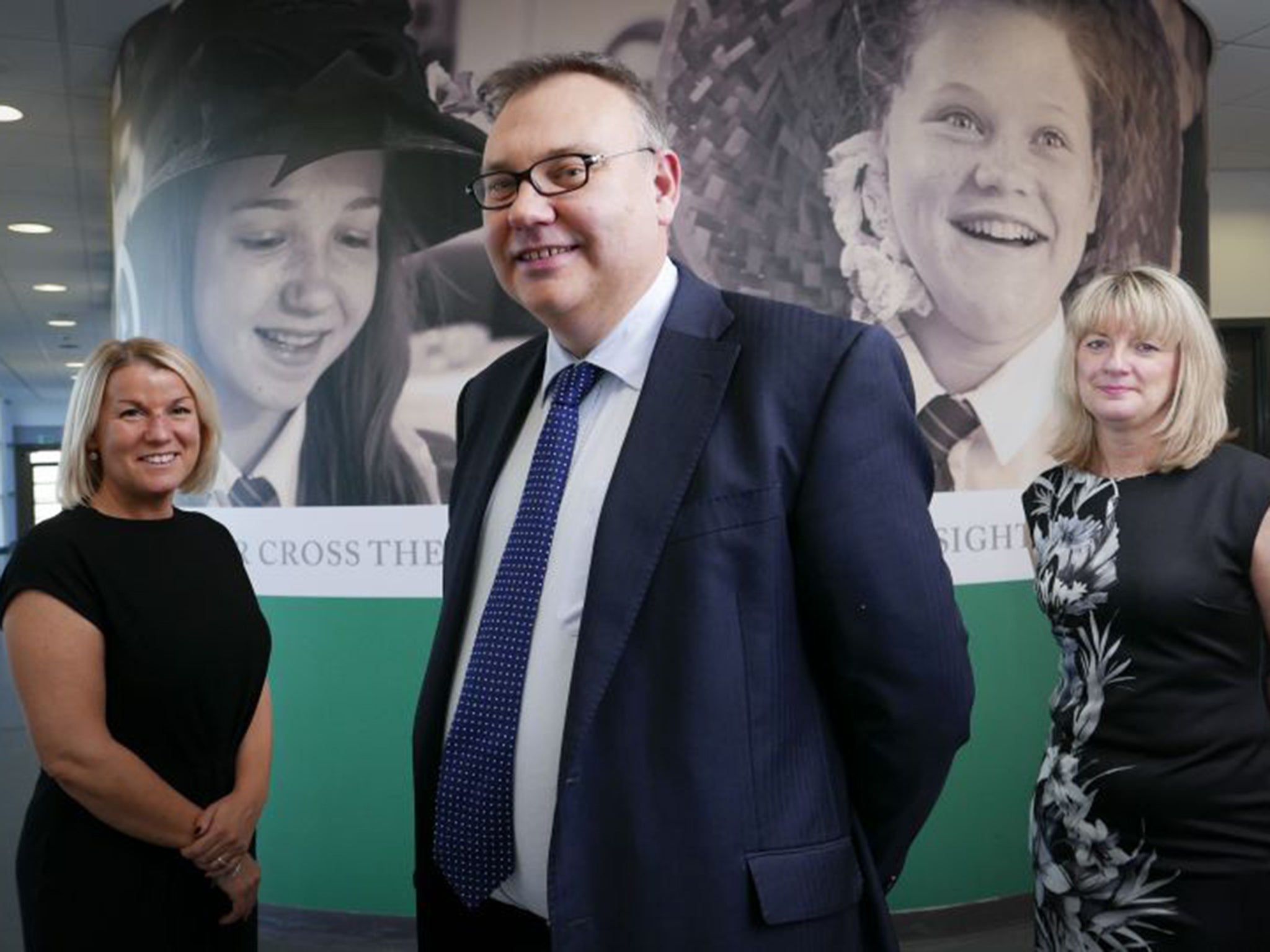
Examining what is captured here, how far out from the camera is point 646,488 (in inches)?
52.4

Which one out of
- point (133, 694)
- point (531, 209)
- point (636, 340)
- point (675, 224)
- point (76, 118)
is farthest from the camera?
point (76, 118)

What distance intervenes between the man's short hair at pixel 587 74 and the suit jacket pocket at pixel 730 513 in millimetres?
499

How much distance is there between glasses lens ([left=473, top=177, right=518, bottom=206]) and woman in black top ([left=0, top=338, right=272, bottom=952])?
3.58 feet

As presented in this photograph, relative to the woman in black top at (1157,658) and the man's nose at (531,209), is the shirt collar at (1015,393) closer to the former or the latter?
the woman in black top at (1157,658)

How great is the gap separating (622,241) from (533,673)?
22.7 inches

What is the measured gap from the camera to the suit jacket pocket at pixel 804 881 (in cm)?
125

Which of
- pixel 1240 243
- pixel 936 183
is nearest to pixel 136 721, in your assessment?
pixel 936 183

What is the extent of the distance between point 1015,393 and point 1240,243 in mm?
3968

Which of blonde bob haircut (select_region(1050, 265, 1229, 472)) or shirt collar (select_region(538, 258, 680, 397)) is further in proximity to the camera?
blonde bob haircut (select_region(1050, 265, 1229, 472))

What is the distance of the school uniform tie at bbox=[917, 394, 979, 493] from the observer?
3715 mm

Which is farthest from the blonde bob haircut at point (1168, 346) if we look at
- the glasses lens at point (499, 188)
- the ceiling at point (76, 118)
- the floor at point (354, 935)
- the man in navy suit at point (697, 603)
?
the ceiling at point (76, 118)

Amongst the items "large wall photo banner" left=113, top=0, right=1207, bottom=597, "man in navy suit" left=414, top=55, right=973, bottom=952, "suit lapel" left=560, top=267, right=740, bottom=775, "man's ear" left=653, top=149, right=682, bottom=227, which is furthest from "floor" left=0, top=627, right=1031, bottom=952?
"man's ear" left=653, top=149, right=682, bottom=227

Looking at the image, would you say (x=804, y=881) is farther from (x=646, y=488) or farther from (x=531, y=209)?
(x=531, y=209)

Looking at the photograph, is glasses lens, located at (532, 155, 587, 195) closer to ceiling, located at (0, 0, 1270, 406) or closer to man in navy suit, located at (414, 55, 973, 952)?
man in navy suit, located at (414, 55, 973, 952)
